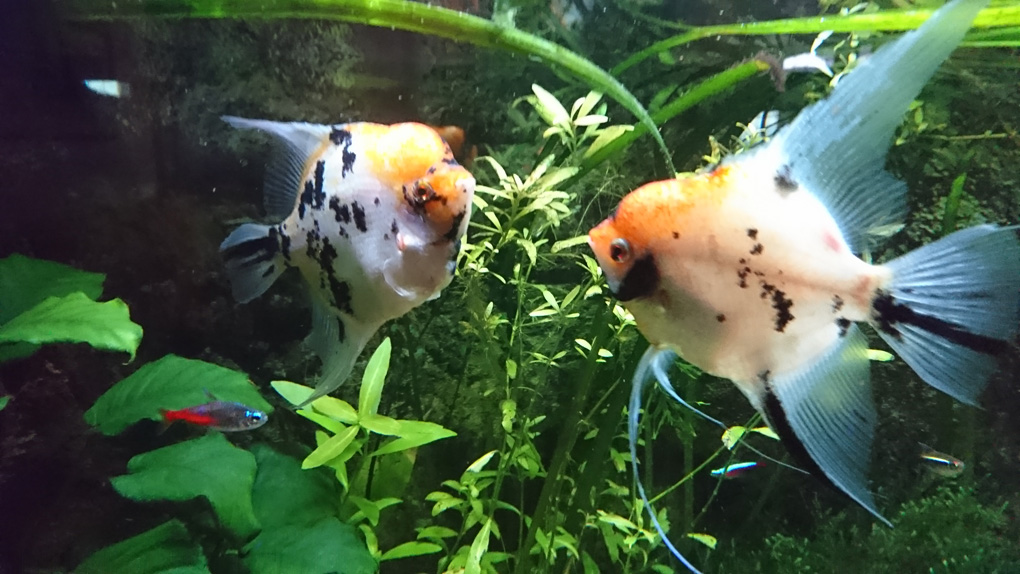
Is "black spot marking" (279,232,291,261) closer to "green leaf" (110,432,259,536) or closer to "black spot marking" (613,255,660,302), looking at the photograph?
"black spot marking" (613,255,660,302)

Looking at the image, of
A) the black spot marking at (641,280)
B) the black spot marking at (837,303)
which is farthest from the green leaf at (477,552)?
the black spot marking at (837,303)

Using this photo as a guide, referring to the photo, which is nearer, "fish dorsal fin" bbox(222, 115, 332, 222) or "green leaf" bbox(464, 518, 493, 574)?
"fish dorsal fin" bbox(222, 115, 332, 222)

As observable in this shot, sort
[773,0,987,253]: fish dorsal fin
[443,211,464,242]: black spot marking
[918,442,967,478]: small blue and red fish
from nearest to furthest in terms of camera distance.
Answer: [773,0,987,253]: fish dorsal fin → [443,211,464,242]: black spot marking → [918,442,967,478]: small blue and red fish

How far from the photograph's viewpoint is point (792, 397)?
33.2 inches

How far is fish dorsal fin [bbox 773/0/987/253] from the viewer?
0.72 meters

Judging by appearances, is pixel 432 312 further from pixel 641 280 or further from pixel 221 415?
pixel 641 280

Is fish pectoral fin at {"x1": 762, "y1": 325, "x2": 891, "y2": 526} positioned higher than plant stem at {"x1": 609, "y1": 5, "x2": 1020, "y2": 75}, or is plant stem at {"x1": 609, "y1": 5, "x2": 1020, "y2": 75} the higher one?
plant stem at {"x1": 609, "y1": 5, "x2": 1020, "y2": 75}

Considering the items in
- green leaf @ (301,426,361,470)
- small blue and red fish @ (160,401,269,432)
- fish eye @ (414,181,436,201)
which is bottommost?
small blue and red fish @ (160,401,269,432)

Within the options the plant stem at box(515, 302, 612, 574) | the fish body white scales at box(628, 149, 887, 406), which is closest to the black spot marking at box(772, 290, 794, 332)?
the fish body white scales at box(628, 149, 887, 406)

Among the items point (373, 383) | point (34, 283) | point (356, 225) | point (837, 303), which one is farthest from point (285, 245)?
point (34, 283)

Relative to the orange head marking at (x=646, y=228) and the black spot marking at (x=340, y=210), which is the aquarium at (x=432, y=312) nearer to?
the black spot marking at (x=340, y=210)

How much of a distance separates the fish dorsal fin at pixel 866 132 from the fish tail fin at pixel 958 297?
10cm

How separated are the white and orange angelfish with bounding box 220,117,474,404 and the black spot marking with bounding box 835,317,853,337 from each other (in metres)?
0.58

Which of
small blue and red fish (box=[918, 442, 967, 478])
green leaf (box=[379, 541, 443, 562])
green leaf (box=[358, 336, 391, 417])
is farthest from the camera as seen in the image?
small blue and red fish (box=[918, 442, 967, 478])
